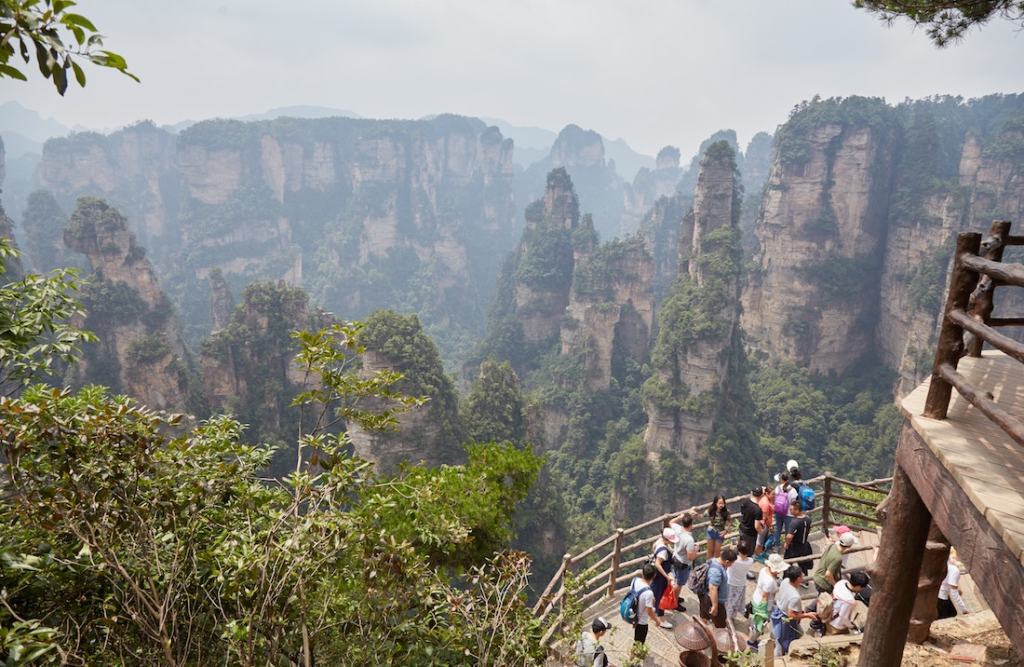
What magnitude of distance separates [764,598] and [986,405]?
16.7 ft

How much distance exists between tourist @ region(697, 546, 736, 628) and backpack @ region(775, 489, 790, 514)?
197 centimetres

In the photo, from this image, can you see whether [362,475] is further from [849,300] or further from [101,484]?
[849,300]

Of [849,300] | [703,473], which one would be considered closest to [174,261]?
[703,473]

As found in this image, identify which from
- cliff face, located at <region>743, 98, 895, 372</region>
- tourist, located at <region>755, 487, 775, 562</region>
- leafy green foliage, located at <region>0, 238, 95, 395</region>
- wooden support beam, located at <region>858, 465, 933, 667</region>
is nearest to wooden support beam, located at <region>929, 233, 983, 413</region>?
wooden support beam, located at <region>858, 465, 933, 667</region>

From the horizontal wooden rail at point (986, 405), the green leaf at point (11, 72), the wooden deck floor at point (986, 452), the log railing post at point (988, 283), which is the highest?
the green leaf at point (11, 72)

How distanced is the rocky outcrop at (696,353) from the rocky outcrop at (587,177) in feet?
295

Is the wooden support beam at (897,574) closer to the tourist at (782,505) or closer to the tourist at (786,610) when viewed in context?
the tourist at (786,610)

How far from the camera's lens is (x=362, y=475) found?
4.90 m

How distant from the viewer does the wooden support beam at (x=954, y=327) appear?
282 centimetres

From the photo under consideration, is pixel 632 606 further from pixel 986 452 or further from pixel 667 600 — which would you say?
pixel 986 452

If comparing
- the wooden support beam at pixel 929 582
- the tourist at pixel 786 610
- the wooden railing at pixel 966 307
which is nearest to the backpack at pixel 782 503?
the tourist at pixel 786 610

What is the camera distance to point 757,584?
6.80 metres

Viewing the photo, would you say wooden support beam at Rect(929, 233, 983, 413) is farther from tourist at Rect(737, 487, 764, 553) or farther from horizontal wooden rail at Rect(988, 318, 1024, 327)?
tourist at Rect(737, 487, 764, 553)

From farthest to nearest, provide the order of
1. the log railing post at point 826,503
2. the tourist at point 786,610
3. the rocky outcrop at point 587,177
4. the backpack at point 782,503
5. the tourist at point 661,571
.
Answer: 1. the rocky outcrop at point 587,177
2. the log railing post at point 826,503
3. the backpack at point 782,503
4. the tourist at point 661,571
5. the tourist at point 786,610
